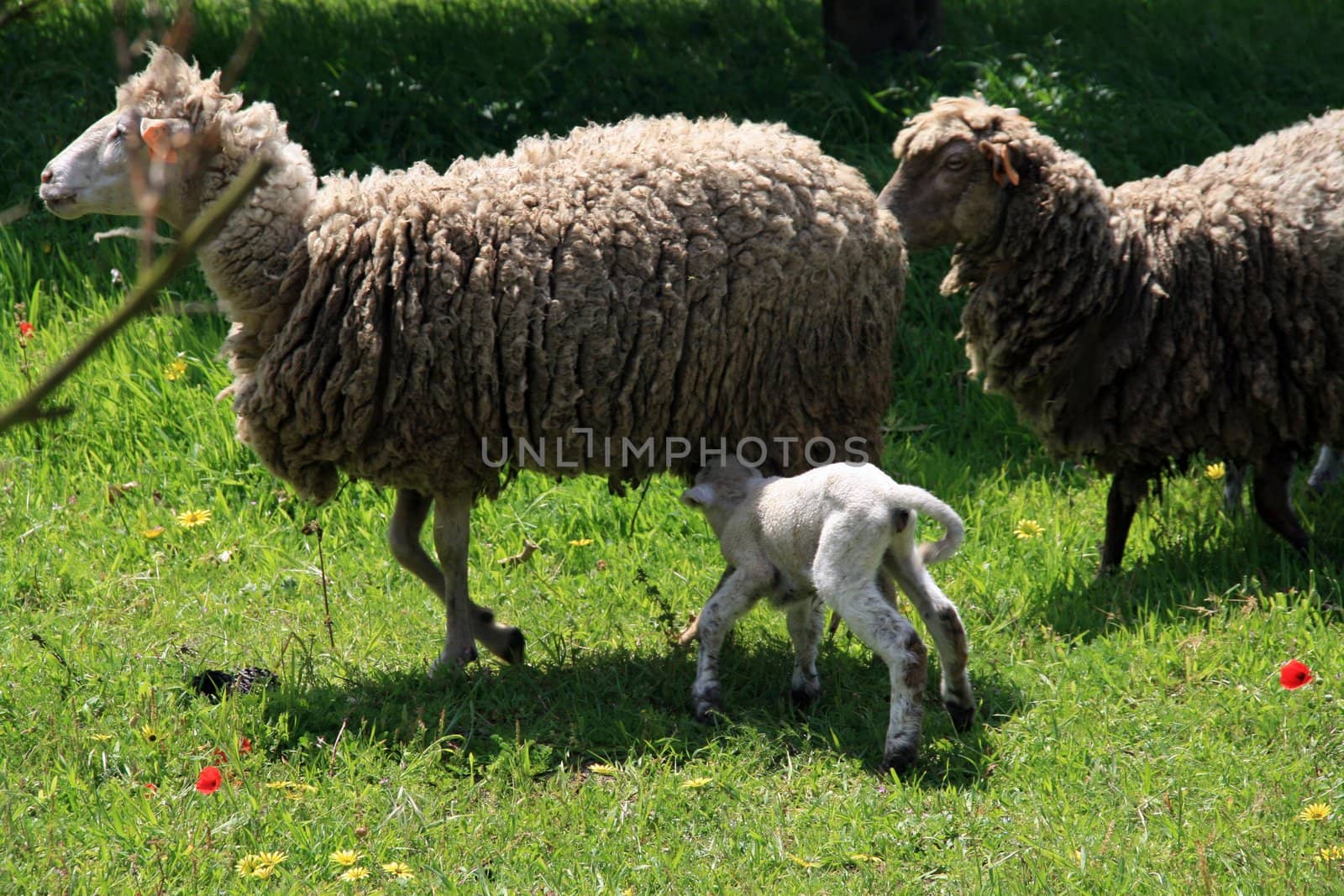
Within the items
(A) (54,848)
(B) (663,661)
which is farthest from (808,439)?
(A) (54,848)

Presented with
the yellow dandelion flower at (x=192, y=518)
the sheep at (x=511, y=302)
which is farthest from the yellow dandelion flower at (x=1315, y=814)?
the yellow dandelion flower at (x=192, y=518)

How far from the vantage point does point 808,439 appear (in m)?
4.22

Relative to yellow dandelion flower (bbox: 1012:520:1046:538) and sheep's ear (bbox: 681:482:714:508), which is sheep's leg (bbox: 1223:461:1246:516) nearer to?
yellow dandelion flower (bbox: 1012:520:1046:538)

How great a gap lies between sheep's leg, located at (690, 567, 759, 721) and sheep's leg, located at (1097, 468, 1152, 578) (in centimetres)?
160

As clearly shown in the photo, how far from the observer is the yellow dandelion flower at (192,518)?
5176 mm

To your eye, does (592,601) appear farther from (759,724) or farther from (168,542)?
(168,542)

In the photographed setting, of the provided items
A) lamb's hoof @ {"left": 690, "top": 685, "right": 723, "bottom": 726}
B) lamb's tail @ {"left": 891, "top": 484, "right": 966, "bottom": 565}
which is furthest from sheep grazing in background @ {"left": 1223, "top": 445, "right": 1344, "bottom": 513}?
lamb's hoof @ {"left": 690, "top": 685, "right": 723, "bottom": 726}

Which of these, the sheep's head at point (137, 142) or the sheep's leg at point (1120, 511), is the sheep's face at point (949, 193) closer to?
the sheep's leg at point (1120, 511)

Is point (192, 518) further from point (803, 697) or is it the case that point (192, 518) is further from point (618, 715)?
point (803, 697)

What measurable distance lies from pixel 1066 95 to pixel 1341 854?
5476 millimetres

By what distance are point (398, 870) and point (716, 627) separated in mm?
1183

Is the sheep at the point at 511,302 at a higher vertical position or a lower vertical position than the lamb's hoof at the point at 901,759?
higher

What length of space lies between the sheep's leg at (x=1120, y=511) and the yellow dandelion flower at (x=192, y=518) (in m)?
3.34

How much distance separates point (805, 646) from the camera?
4.02m
